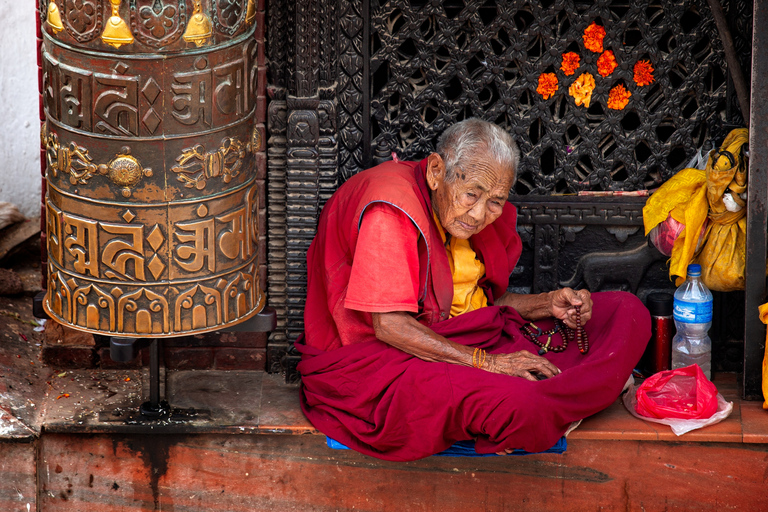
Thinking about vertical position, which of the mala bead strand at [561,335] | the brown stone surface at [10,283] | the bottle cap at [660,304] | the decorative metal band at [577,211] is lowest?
the brown stone surface at [10,283]

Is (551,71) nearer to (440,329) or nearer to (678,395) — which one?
(440,329)

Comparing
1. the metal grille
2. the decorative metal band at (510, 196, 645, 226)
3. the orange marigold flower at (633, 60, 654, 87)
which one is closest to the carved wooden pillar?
the metal grille

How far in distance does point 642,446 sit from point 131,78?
7.73 feet

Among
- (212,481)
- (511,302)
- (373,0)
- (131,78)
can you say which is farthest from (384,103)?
(212,481)

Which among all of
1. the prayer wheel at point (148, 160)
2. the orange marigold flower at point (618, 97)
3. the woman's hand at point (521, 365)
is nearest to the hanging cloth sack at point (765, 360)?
the woman's hand at point (521, 365)

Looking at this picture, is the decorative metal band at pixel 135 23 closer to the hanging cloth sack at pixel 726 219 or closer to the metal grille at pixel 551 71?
the metal grille at pixel 551 71

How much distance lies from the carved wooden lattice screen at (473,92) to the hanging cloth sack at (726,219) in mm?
295

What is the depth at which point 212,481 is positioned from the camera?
12.5 ft

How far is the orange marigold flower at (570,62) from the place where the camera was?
4074mm

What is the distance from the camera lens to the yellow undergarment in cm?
389

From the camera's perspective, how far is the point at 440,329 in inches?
Result: 146

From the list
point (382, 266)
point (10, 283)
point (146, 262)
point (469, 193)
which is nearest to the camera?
point (146, 262)

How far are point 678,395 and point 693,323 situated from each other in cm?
33

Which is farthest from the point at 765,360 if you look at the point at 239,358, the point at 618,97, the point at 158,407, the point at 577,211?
the point at 158,407
